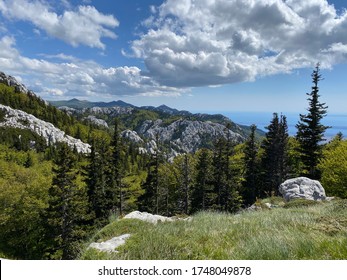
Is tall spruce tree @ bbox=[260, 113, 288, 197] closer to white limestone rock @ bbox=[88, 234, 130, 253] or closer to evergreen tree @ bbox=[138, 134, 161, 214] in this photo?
evergreen tree @ bbox=[138, 134, 161, 214]

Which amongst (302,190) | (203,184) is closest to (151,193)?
(203,184)

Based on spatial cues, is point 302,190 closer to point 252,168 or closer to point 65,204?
point 252,168

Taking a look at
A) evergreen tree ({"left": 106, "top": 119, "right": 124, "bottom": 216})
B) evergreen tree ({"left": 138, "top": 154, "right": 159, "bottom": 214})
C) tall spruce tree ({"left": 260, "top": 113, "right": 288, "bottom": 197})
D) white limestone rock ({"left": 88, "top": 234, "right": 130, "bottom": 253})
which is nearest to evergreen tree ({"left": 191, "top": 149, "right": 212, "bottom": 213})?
evergreen tree ({"left": 138, "top": 154, "right": 159, "bottom": 214})

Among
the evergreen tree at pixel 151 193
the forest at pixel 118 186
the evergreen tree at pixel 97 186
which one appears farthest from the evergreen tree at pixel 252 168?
the evergreen tree at pixel 97 186

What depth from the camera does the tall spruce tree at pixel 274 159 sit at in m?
52.7

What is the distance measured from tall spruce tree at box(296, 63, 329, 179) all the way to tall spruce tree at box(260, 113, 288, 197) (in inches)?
391

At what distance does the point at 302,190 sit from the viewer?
27953 mm

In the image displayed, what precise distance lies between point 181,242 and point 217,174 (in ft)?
150

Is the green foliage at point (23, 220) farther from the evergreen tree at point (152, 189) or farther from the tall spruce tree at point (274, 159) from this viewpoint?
the tall spruce tree at point (274, 159)

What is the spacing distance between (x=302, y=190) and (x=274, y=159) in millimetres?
25547

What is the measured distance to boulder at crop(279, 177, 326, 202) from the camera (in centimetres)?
2743

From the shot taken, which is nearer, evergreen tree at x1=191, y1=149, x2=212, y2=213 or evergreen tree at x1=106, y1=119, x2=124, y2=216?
evergreen tree at x1=106, y1=119, x2=124, y2=216

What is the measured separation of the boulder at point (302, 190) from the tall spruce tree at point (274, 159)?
22.7 metres

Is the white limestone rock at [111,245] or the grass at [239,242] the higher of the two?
the grass at [239,242]
